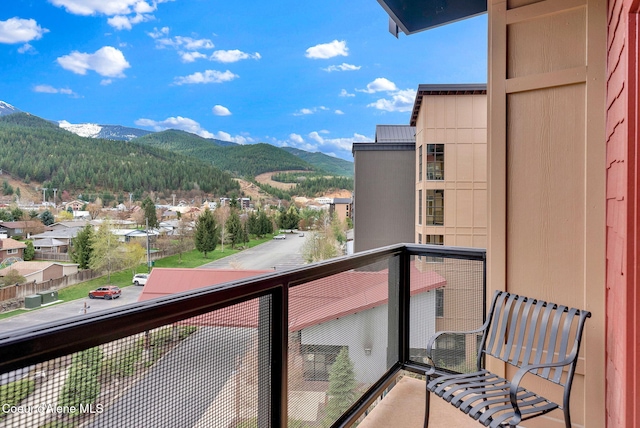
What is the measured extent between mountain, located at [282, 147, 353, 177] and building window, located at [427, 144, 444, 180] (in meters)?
4.35

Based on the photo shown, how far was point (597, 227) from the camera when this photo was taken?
72.3 inches

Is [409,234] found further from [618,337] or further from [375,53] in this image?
[375,53]

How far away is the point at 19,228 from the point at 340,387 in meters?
6.08

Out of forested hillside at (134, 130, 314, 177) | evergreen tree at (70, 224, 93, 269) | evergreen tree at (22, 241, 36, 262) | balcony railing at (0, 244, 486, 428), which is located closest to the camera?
balcony railing at (0, 244, 486, 428)

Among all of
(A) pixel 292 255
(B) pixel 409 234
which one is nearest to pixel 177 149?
(A) pixel 292 255

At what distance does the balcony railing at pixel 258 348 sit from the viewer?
862 millimetres

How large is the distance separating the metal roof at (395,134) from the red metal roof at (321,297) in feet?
30.8

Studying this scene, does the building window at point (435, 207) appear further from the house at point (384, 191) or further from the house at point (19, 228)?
the house at point (19, 228)

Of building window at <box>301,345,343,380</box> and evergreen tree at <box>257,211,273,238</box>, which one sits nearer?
building window at <box>301,345,343,380</box>

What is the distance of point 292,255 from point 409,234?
433 centimetres

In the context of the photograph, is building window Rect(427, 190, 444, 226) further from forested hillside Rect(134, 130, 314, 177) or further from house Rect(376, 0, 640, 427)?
house Rect(376, 0, 640, 427)

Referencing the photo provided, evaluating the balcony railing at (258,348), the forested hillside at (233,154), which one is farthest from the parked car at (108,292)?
the balcony railing at (258,348)

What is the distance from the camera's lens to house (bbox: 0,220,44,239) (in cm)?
555

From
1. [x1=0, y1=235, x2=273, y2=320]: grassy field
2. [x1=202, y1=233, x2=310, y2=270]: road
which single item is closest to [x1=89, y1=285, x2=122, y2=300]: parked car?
[x1=0, y1=235, x2=273, y2=320]: grassy field
